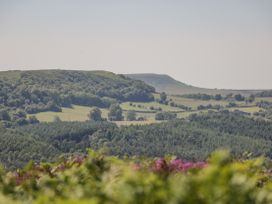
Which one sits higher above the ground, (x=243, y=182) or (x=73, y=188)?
(x=243, y=182)

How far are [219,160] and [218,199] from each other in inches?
19.7

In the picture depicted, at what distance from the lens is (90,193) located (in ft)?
29.4

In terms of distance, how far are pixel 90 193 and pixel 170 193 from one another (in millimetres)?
1669

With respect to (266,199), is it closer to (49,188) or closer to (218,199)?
(218,199)

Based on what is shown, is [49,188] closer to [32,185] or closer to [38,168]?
[32,185]

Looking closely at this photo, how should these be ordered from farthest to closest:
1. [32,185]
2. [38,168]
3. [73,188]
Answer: [38,168] < [32,185] < [73,188]

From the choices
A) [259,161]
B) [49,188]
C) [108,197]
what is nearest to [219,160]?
[108,197]

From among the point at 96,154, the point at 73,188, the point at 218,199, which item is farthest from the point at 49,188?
the point at 218,199

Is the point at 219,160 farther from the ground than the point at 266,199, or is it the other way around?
the point at 219,160

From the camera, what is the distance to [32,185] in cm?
1169

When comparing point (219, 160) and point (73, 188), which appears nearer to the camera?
point (219, 160)

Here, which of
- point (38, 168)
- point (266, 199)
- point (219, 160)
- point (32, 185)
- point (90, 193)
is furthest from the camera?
point (38, 168)

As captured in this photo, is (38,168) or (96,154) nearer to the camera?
(96,154)

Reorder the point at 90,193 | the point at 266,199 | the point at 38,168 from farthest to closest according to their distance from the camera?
the point at 38,168, the point at 90,193, the point at 266,199
